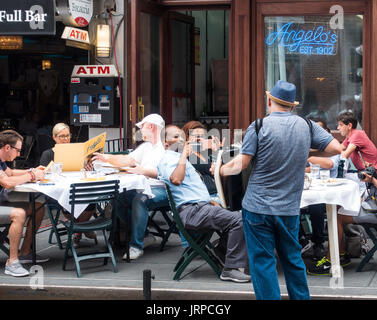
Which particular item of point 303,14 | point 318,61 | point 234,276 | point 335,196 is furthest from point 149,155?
point 303,14

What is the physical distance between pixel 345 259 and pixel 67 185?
2.78m

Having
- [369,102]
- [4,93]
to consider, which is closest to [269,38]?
[369,102]

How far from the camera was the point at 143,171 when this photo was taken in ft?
23.3

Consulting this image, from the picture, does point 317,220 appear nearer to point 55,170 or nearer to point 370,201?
point 370,201

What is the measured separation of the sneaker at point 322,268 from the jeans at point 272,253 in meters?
1.54

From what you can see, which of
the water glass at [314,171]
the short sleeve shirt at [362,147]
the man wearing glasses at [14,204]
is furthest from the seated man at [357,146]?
the man wearing glasses at [14,204]

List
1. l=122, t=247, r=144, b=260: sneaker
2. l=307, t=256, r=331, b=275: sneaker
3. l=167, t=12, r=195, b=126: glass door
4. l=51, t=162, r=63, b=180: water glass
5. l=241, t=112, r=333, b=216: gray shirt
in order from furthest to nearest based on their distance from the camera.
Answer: l=167, t=12, r=195, b=126: glass door < l=122, t=247, r=144, b=260: sneaker < l=51, t=162, r=63, b=180: water glass < l=307, t=256, r=331, b=275: sneaker < l=241, t=112, r=333, b=216: gray shirt

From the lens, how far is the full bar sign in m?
8.24

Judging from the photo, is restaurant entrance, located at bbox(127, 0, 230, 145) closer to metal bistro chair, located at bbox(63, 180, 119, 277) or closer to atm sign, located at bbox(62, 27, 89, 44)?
atm sign, located at bbox(62, 27, 89, 44)

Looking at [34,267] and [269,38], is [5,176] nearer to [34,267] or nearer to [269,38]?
[34,267]

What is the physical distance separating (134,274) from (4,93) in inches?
344

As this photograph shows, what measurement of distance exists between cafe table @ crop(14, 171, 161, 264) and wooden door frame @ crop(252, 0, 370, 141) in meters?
2.72

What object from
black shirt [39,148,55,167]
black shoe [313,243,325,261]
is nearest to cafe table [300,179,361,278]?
black shoe [313,243,325,261]

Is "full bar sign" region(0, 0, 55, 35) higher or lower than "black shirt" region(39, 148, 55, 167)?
higher
